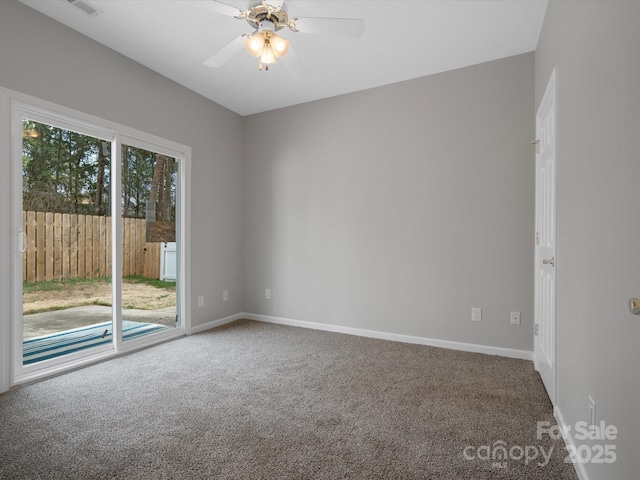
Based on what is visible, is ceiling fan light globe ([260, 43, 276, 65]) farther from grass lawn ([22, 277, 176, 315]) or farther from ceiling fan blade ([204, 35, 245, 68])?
grass lawn ([22, 277, 176, 315])

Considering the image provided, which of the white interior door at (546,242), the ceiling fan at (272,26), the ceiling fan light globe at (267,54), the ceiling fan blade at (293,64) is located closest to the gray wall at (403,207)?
the white interior door at (546,242)

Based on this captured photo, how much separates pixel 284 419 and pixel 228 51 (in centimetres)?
241

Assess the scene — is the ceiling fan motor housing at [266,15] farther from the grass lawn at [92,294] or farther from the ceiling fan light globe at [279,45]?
the grass lawn at [92,294]

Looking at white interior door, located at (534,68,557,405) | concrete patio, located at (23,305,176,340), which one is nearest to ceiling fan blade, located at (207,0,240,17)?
white interior door, located at (534,68,557,405)

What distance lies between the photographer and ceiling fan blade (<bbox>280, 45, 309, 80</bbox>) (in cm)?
235

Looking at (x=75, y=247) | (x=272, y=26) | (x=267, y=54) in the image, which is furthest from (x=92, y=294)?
(x=272, y=26)

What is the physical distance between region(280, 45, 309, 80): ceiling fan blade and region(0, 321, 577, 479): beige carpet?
2.30 meters

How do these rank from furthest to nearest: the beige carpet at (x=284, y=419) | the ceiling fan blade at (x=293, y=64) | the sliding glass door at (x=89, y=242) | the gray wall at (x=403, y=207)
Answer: the gray wall at (x=403, y=207)
the sliding glass door at (x=89, y=242)
the ceiling fan blade at (x=293, y=64)
the beige carpet at (x=284, y=419)

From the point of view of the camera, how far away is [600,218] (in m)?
1.34

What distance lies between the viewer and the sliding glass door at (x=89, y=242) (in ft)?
8.41

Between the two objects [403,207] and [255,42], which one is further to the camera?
[403,207]

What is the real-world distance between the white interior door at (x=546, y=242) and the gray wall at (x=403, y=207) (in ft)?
0.72

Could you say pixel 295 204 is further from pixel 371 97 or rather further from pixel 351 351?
pixel 351 351

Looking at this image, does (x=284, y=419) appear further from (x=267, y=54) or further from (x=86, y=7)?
(x=86, y=7)
